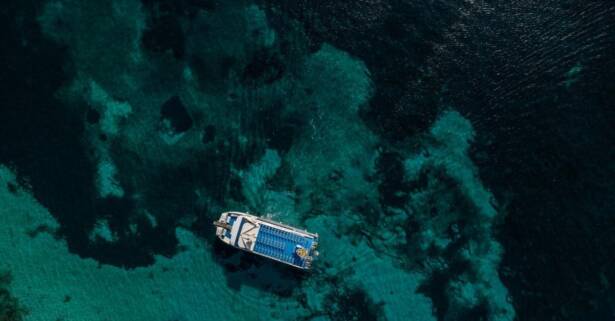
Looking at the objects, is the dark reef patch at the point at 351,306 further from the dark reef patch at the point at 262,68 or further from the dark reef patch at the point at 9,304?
the dark reef patch at the point at 9,304

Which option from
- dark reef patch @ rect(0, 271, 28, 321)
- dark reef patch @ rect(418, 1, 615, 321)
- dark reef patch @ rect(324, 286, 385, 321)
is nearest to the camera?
dark reef patch @ rect(418, 1, 615, 321)

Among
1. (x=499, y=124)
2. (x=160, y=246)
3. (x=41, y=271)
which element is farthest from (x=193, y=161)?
(x=499, y=124)

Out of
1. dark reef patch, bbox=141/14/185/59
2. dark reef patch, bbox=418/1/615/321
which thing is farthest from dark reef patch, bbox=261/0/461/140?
dark reef patch, bbox=141/14/185/59

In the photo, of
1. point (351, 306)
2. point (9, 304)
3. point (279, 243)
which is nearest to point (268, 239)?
point (279, 243)

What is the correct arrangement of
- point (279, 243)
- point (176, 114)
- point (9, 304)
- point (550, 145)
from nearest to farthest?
1. point (279, 243)
2. point (550, 145)
3. point (176, 114)
4. point (9, 304)

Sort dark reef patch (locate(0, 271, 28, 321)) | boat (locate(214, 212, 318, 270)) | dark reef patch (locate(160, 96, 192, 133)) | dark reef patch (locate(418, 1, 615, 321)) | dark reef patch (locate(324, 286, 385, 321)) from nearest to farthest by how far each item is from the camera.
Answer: boat (locate(214, 212, 318, 270)) → dark reef patch (locate(418, 1, 615, 321)) → dark reef patch (locate(324, 286, 385, 321)) → dark reef patch (locate(160, 96, 192, 133)) → dark reef patch (locate(0, 271, 28, 321))

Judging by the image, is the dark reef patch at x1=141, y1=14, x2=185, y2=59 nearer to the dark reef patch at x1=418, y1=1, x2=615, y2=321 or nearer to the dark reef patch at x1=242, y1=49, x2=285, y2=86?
the dark reef patch at x1=242, y1=49, x2=285, y2=86

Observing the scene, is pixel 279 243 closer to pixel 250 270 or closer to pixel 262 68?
pixel 250 270
